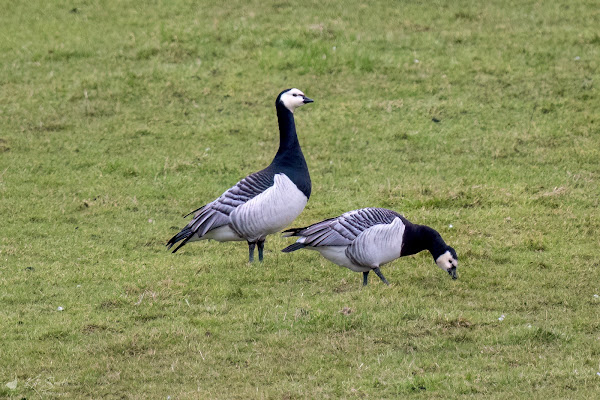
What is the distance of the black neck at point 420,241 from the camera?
1086cm

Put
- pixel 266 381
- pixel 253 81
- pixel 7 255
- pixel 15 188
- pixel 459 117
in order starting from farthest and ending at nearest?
pixel 253 81 → pixel 459 117 → pixel 15 188 → pixel 7 255 → pixel 266 381

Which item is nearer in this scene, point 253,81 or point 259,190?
point 259,190

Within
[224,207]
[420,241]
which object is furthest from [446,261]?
[224,207]

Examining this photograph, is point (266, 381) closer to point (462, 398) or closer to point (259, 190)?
point (462, 398)

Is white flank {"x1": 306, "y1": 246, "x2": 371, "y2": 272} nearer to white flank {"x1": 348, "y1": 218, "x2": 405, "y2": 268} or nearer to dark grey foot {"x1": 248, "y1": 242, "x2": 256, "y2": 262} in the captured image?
white flank {"x1": 348, "y1": 218, "x2": 405, "y2": 268}

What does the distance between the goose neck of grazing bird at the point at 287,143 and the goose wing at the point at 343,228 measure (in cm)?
141

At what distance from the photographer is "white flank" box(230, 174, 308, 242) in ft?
37.9

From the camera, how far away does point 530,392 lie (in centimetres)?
798

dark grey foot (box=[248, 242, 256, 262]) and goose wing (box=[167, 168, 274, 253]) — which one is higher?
goose wing (box=[167, 168, 274, 253])

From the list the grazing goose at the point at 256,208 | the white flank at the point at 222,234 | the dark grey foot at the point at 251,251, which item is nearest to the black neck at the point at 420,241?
the grazing goose at the point at 256,208

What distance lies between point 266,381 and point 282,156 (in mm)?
4421

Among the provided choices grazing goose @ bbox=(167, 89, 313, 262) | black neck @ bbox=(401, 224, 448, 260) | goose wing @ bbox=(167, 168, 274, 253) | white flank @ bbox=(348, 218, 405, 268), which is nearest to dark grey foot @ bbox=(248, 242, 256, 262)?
grazing goose @ bbox=(167, 89, 313, 262)

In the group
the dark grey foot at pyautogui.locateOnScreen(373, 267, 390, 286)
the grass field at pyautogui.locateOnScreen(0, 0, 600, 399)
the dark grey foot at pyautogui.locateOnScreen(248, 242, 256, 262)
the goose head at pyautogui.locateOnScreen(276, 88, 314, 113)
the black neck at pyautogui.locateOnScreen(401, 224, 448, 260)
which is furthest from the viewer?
the goose head at pyautogui.locateOnScreen(276, 88, 314, 113)

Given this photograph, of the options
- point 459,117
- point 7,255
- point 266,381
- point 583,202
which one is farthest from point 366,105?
point 266,381
